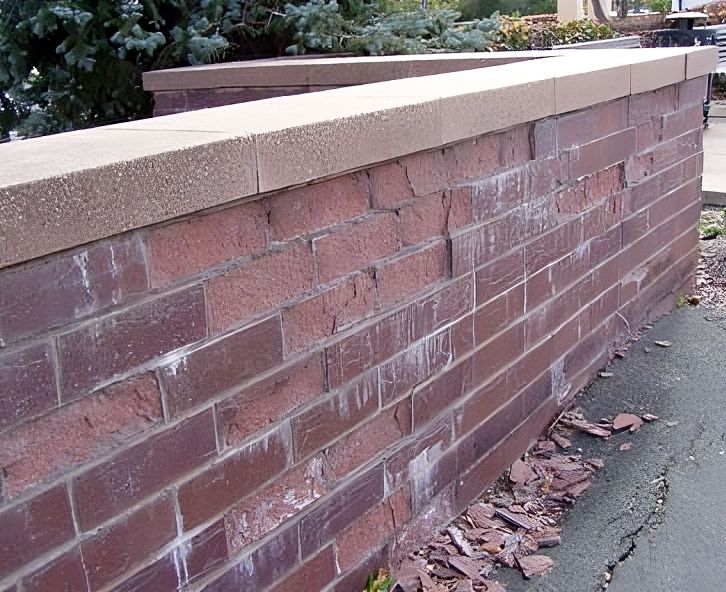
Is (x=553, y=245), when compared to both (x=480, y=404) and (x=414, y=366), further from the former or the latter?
(x=414, y=366)

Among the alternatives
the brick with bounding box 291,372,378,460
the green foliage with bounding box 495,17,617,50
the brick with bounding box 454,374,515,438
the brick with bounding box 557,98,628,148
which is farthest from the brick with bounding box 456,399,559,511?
the green foliage with bounding box 495,17,617,50

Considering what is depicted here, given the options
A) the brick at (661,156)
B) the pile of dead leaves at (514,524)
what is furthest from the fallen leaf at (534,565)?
the brick at (661,156)

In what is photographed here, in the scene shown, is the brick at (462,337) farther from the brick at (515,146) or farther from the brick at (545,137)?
the brick at (545,137)

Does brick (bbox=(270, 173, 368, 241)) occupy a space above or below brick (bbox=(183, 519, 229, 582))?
above

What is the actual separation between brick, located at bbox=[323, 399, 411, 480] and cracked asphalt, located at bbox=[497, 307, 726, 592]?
0.55m

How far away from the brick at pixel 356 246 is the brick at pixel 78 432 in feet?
2.02

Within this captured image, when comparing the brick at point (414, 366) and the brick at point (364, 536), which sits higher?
the brick at point (414, 366)

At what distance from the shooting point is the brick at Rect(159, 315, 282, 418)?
1951 mm

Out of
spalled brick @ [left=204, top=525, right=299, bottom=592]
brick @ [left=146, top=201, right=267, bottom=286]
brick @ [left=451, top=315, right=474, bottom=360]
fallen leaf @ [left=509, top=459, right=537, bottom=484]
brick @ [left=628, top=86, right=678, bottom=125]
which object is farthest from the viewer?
brick @ [left=628, top=86, right=678, bottom=125]

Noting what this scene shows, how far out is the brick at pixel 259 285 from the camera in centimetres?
204

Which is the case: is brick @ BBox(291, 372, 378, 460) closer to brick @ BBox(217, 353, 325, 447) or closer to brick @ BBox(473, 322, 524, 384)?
brick @ BBox(217, 353, 325, 447)

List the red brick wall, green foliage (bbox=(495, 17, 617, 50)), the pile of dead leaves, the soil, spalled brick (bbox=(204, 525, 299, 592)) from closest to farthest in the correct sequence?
the red brick wall
spalled brick (bbox=(204, 525, 299, 592))
the pile of dead leaves
the soil
green foliage (bbox=(495, 17, 617, 50))

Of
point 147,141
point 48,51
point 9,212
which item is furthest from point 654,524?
point 48,51

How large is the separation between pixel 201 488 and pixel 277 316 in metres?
0.44
